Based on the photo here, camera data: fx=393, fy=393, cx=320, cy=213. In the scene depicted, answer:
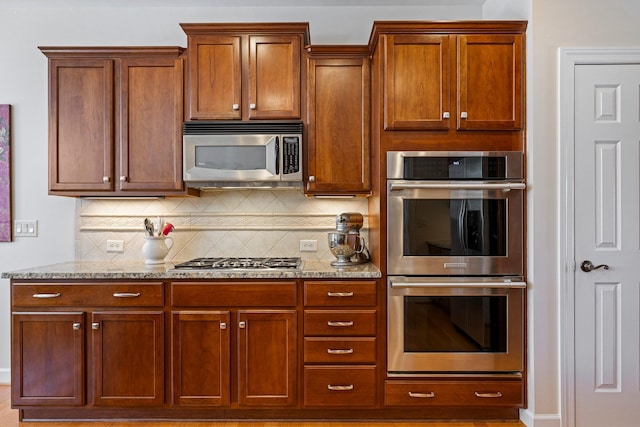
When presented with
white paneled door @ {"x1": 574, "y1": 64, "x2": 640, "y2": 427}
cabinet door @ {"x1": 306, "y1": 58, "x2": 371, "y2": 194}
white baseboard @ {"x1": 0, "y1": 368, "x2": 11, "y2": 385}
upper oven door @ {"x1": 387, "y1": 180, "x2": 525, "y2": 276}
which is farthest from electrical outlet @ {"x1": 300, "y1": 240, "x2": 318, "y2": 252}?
white baseboard @ {"x1": 0, "y1": 368, "x2": 11, "y2": 385}

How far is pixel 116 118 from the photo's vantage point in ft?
8.73

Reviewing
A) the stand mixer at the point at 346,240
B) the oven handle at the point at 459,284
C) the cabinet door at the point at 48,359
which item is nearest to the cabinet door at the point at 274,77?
the stand mixer at the point at 346,240

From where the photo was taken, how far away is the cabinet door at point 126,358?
2.34 m

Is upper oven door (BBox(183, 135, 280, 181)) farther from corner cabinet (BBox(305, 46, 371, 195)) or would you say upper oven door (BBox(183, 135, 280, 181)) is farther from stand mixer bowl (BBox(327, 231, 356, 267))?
stand mixer bowl (BBox(327, 231, 356, 267))

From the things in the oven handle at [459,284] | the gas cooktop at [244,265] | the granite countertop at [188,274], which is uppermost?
the gas cooktop at [244,265]

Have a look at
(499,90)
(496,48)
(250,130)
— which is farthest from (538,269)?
(250,130)

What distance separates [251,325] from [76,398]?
113 centimetres

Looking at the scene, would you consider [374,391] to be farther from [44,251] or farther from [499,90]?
[44,251]

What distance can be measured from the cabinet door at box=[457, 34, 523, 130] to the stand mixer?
0.89 metres

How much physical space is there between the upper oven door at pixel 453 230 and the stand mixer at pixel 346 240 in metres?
0.32

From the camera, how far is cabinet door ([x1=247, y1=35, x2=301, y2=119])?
261 centimetres

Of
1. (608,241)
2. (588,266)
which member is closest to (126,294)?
(588,266)

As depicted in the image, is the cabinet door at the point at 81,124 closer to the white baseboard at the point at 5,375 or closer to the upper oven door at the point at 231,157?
the upper oven door at the point at 231,157

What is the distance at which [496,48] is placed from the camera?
2354 millimetres
